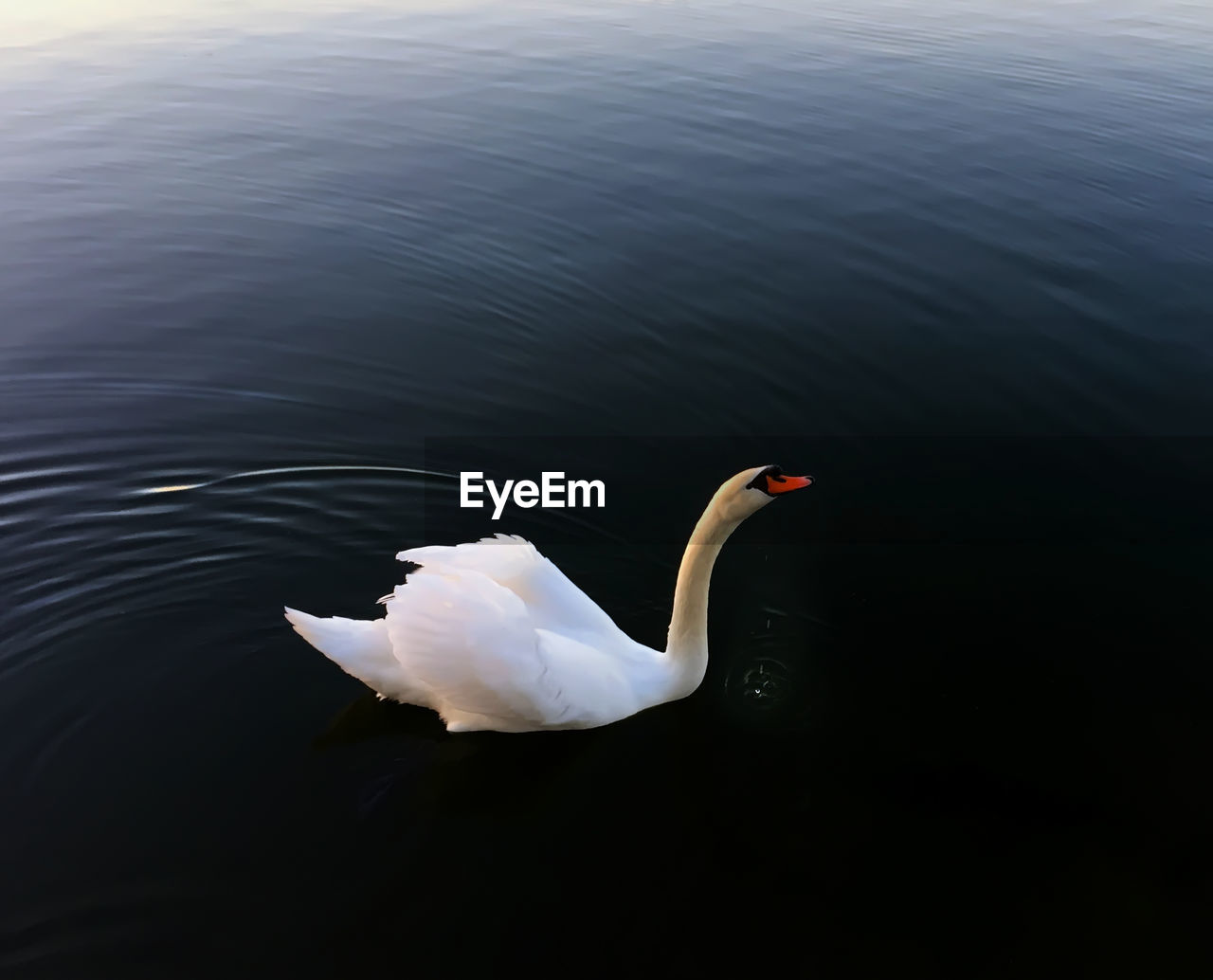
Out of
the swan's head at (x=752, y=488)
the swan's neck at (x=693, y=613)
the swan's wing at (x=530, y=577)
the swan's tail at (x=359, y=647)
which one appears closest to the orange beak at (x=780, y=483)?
the swan's head at (x=752, y=488)

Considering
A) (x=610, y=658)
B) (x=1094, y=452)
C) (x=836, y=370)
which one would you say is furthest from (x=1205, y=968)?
(x=836, y=370)

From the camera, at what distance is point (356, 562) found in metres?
8.55

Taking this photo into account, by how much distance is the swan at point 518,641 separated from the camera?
6598mm

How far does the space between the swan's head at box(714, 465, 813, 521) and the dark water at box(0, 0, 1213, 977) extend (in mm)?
1483

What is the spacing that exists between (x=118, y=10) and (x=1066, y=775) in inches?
1241

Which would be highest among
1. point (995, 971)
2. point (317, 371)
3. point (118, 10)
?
point (118, 10)

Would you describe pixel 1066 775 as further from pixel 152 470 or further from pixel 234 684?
pixel 152 470

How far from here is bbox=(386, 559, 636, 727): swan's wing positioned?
655 centimetres

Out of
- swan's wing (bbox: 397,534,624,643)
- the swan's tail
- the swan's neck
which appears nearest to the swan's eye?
the swan's neck

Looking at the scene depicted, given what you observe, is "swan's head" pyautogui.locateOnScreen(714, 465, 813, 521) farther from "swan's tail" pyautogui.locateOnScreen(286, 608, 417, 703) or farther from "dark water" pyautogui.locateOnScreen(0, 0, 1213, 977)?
"swan's tail" pyautogui.locateOnScreen(286, 608, 417, 703)

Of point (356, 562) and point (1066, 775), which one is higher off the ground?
point (356, 562)

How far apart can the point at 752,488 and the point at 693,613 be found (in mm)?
1033

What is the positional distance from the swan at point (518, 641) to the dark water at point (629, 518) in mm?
329

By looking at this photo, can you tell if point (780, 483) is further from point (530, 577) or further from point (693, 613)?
point (530, 577)
